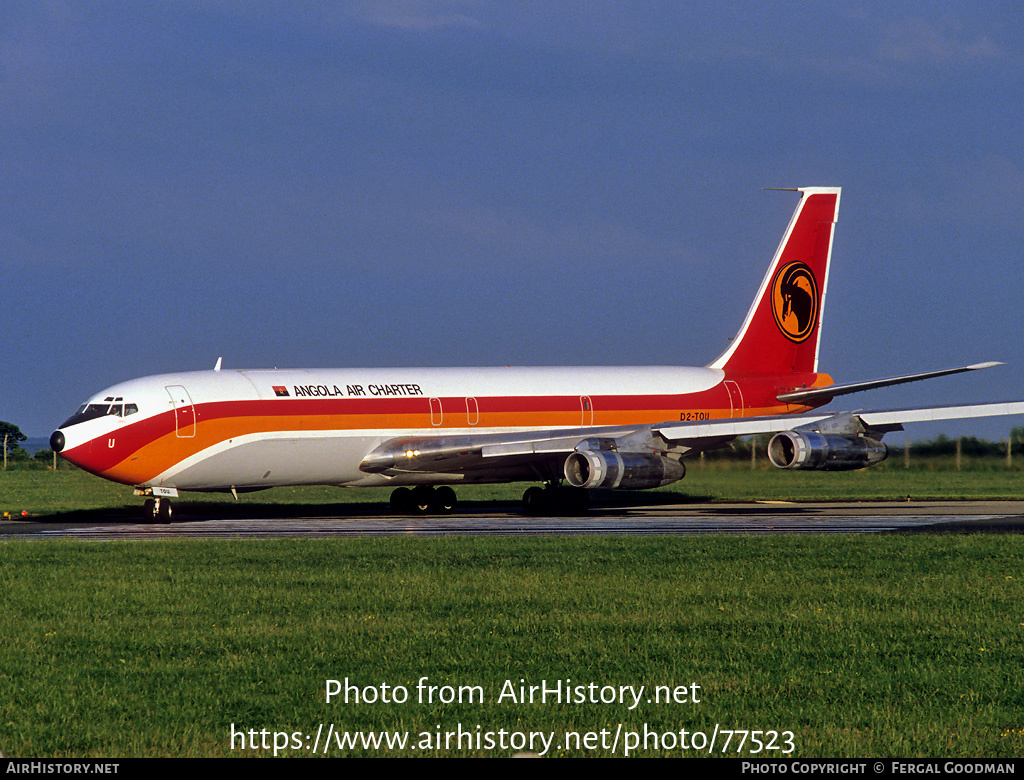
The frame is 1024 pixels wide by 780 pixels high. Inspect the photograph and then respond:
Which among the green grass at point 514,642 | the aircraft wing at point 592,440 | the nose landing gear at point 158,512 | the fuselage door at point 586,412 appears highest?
the fuselage door at point 586,412

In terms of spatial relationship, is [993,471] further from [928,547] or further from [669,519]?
[928,547]

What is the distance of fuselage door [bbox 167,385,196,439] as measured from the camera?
34781 millimetres

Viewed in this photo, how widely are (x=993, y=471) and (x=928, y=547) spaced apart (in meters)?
26.3

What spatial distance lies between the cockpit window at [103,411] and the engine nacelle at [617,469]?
12148mm

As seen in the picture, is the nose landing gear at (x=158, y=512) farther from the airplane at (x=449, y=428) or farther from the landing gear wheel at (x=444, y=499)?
the landing gear wheel at (x=444, y=499)

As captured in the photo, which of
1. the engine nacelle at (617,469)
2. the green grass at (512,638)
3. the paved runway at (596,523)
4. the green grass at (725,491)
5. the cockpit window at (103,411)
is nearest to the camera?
the green grass at (512,638)

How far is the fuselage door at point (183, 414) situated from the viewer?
114 ft

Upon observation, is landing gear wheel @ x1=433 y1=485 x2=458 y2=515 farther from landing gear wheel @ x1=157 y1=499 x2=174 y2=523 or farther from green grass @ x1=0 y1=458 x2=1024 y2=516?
landing gear wheel @ x1=157 y1=499 x2=174 y2=523

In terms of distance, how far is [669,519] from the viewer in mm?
35156

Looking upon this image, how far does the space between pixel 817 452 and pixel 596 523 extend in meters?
7.29

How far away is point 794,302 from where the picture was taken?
45.9 meters

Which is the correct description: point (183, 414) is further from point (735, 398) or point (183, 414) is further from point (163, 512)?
point (735, 398)

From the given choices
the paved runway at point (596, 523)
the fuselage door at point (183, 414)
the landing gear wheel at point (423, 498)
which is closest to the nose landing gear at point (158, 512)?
the paved runway at point (596, 523)

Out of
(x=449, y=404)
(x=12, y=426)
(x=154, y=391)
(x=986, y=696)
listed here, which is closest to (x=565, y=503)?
(x=449, y=404)
